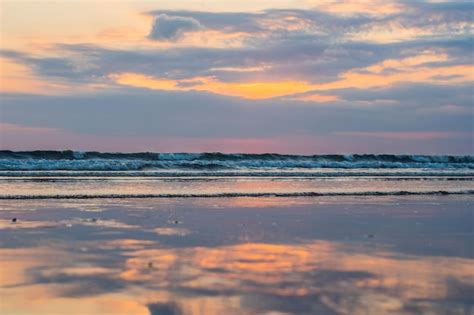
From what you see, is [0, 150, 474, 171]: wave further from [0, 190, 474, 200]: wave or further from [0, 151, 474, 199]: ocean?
[0, 190, 474, 200]: wave

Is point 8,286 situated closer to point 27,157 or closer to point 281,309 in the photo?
point 281,309

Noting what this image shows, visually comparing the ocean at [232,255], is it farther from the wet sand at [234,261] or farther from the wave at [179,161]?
the wave at [179,161]

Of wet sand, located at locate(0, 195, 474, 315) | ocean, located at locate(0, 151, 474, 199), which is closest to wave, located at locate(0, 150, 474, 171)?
ocean, located at locate(0, 151, 474, 199)

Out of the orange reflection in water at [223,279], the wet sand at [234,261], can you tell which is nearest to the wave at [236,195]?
the wet sand at [234,261]

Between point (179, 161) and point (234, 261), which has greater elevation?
point (179, 161)

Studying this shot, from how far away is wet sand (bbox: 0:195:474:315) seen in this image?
276 inches

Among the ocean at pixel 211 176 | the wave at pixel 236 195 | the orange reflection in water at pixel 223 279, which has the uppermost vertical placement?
Result: the ocean at pixel 211 176

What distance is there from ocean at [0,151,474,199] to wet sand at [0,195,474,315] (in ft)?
19.3

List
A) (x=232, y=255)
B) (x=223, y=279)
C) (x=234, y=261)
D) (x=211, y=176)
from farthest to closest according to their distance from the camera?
(x=211, y=176) < (x=232, y=255) < (x=234, y=261) < (x=223, y=279)

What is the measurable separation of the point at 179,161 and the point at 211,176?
17680 millimetres

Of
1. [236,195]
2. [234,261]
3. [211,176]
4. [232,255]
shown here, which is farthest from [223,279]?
[211,176]

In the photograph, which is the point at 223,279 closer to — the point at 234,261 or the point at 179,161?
the point at 234,261

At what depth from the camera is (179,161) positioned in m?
50.5

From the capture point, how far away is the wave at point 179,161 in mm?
40469
